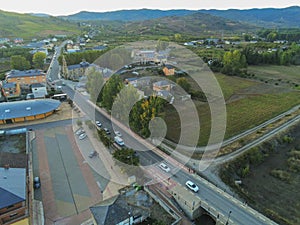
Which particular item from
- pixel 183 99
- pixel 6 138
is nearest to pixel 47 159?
pixel 6 138

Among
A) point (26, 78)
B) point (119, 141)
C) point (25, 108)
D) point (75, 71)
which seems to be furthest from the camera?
point (75, 71)

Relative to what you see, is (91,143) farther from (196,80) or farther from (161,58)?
(161,58)

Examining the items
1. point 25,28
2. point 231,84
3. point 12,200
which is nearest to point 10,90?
point 12,200

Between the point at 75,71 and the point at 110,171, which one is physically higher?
the point at 75,71

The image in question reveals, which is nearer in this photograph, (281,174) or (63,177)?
(63,177)

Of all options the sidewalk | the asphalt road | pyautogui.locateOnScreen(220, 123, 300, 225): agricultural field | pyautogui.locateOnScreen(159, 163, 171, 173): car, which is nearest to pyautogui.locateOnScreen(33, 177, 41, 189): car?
the sidewalk

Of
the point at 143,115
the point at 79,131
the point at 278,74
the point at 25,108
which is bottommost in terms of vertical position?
A: the point at 79,131

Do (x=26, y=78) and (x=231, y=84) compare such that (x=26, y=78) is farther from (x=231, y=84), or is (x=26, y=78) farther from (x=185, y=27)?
(x=185, y=27)
